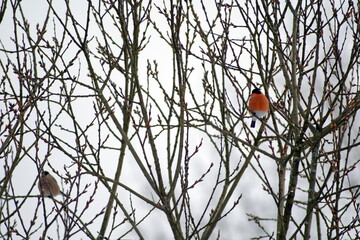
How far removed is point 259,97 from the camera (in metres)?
3.57

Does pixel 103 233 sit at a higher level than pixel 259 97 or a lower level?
lower

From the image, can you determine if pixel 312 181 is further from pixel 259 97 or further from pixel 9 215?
pixel 9 215

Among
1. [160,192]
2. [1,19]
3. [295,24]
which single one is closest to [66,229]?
[160,192]

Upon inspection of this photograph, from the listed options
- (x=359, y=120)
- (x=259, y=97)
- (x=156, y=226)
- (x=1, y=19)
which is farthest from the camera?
(x=156, y=226)

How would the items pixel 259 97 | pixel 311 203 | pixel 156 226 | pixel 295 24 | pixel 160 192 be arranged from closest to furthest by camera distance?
pixel 160 192 < pixel 311 203 < pixel 295 24 < pixel 259 97 < pixel 156 226

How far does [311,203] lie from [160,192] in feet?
2.99

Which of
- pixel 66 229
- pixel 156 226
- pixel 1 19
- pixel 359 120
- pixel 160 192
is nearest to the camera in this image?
pixel 160 192

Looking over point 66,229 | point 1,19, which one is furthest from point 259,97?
point 1,19

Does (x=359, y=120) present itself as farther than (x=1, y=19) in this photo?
Yes

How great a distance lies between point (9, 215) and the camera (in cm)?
338

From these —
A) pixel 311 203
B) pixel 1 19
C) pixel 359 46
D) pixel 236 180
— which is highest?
pixel 1 19

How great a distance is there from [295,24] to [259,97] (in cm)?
83

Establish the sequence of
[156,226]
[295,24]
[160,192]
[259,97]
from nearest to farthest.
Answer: [160,192], [295,24], [259,97], [156,226]

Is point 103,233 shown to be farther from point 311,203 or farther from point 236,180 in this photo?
point 311,203
